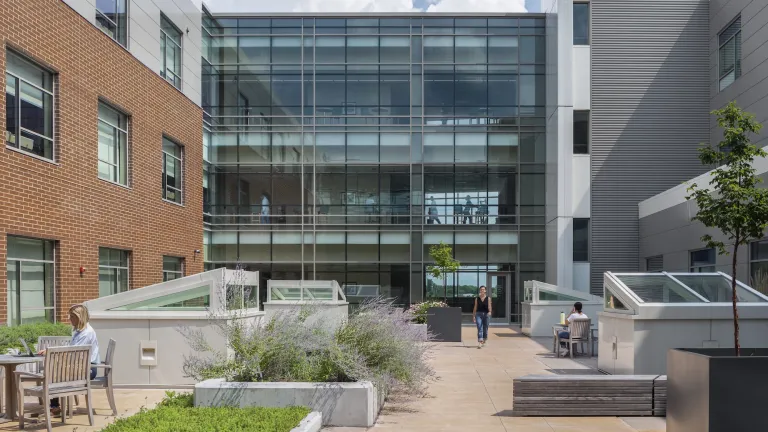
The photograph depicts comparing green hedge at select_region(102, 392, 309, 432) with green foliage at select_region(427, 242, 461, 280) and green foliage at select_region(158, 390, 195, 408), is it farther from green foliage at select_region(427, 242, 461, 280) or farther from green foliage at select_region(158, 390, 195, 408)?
green foliage at select_region(427, 242, 461, 280)

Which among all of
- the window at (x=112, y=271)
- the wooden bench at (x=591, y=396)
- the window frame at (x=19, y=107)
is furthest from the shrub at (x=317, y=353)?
the window at (x=112, y=271)

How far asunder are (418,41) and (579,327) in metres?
18.3

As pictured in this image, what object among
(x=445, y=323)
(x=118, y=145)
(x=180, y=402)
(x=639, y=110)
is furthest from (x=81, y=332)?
(x=639, y=110)

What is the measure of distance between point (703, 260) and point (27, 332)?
18.4 m

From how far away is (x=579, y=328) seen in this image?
18.0 meters

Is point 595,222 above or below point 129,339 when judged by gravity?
above

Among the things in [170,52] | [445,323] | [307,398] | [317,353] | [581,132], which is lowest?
[445,323]

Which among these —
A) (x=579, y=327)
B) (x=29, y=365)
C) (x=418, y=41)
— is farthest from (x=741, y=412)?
(x=418, y=41)

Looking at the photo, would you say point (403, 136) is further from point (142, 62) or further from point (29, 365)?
point (29, 365)

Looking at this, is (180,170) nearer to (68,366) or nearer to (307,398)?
(68,366)

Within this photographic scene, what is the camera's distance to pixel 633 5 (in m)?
29.7

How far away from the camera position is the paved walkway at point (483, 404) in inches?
371

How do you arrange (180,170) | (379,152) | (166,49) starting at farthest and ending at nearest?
(379,152) → (180,170) → (166,49)

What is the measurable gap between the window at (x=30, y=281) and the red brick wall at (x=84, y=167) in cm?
24
